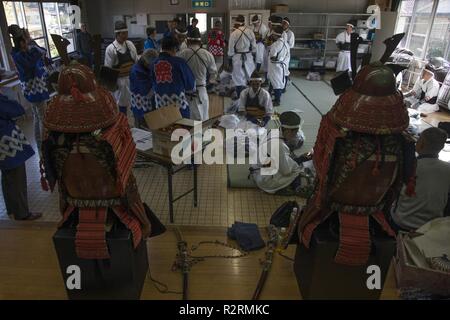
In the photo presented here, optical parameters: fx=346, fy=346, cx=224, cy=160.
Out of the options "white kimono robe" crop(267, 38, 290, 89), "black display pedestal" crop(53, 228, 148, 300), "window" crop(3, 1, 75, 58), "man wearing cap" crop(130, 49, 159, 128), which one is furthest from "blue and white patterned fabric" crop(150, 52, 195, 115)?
"window" crop(3, 1, 75, 58)

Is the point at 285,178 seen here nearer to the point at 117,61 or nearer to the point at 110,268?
the point at 110,268

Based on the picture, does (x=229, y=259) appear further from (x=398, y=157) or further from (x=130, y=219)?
(x=398, y=157)

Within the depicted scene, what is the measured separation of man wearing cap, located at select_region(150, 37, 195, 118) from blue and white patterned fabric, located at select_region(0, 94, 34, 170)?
151cm

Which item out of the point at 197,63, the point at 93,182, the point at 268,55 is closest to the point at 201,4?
the point at 268,55

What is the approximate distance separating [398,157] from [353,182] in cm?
25

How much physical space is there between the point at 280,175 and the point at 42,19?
6.30 m

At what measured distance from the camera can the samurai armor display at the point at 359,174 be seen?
5.26ft

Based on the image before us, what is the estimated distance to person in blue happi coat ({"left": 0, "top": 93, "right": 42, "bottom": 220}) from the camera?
108 inches

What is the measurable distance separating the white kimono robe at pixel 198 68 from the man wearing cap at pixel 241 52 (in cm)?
218

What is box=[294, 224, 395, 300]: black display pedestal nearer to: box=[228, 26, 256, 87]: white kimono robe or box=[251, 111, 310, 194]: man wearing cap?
box=[251, 111, 310, 194]: man wearing cap

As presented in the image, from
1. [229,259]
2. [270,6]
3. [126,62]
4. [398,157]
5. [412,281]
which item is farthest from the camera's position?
[270,6]

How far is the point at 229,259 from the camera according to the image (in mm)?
2414

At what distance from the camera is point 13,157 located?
2.83 meters

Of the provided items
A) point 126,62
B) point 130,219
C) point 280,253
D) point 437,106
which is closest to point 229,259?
point 280,253
